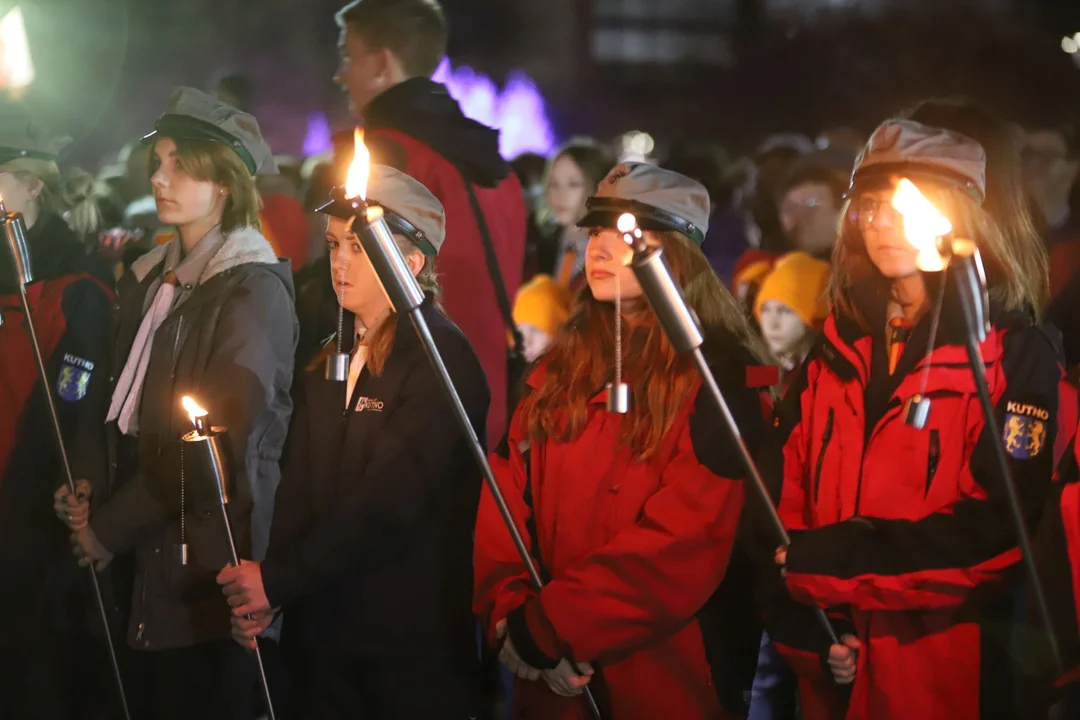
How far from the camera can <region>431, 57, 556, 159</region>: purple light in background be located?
42.5 feet

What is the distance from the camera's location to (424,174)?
363 cm

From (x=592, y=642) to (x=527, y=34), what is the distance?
996cm

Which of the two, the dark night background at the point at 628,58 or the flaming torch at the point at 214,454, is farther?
the dark night background at the point at 628,58

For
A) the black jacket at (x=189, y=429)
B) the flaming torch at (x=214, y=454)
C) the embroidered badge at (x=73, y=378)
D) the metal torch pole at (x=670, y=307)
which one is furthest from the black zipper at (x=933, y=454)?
the embroidered badge at (x=73, y=378)

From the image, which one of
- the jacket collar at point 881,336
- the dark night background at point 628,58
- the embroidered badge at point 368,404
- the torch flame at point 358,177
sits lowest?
the embroidered badge at point 368,404

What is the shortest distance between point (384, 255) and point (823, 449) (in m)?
1.09

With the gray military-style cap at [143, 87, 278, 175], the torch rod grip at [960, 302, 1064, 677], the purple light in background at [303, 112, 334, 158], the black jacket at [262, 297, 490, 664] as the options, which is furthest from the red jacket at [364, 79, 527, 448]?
the purple light in background at [303, 112, 334, 158]

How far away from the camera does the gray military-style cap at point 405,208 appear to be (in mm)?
3014

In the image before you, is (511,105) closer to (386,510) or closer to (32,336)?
(32,336)

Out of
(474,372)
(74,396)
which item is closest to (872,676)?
(474,372)

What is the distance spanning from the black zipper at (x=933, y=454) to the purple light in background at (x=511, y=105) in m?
10.7

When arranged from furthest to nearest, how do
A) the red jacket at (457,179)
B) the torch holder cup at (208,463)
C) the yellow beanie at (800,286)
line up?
the yellow beanie at (800,286), the red jacket at (457,179), the torch holder cup at (208,463)

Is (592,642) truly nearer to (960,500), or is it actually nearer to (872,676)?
(872,676)

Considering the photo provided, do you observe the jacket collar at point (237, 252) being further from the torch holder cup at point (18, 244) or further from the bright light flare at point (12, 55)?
the bright light flare at point (12, 55)
